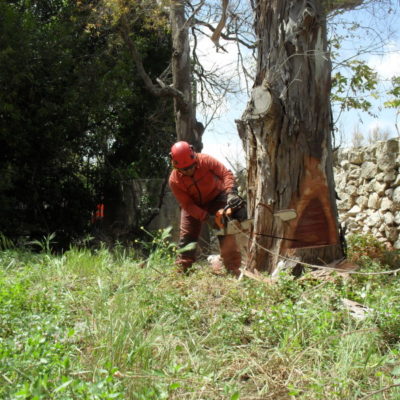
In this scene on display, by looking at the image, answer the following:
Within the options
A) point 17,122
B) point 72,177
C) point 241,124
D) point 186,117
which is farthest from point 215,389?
point 72,177

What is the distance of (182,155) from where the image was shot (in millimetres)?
6270

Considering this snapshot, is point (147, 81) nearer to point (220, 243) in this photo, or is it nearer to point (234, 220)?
point (220, 243)

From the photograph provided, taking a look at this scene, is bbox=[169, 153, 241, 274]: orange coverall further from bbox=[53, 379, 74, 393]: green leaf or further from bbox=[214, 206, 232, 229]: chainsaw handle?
bbox=[53, 379, 74, 393]: green leaf

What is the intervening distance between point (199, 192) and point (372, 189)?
4.21 meters

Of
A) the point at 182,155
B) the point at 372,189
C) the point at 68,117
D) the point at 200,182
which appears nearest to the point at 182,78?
the point at 68,117

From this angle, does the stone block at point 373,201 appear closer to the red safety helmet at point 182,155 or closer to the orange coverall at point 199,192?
the orange coverall at point 199,192

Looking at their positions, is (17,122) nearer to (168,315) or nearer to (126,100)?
(126,100)

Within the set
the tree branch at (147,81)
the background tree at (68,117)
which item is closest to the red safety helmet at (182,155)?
the tree branch at (147,81)

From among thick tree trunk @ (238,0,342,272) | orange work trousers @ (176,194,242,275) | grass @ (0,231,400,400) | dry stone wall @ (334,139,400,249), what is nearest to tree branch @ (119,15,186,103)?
dry stone wall @ (334,139,400,249)

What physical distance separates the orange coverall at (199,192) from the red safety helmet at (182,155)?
0.21m

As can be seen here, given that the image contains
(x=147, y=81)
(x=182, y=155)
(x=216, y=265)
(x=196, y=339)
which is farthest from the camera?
(x=147, y=81)

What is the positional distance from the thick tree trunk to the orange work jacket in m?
0.95

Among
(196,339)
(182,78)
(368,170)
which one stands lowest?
(196,339)

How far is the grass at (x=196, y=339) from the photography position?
9.66 feet
